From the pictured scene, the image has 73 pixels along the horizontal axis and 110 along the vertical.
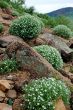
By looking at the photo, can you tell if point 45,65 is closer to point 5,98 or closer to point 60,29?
point 5,98

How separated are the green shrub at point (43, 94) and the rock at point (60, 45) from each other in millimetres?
5722

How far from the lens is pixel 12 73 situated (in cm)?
1184

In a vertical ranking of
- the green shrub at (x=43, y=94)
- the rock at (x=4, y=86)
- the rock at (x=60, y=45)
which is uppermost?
the green shrub at (x=43, y=94)

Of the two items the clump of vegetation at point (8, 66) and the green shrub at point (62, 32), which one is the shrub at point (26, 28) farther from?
the clump of vegetation at point (8, 66)

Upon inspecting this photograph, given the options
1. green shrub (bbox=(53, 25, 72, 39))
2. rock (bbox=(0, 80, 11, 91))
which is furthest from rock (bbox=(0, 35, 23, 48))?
rock (bbox=(0, 80, 11, 91))

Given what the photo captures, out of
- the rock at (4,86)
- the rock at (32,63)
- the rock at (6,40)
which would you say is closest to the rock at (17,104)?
the rock at (4,86)

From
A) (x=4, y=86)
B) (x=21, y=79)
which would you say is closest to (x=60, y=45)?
(x=21, y=79)

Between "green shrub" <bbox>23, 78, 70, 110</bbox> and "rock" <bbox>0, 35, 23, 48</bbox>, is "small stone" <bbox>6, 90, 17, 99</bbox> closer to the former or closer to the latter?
"green shrub" <bbox>23, 78, 70, 110</bbox>

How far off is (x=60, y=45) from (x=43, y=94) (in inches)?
276

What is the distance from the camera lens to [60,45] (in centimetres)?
1684

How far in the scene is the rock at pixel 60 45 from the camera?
16.4 metres

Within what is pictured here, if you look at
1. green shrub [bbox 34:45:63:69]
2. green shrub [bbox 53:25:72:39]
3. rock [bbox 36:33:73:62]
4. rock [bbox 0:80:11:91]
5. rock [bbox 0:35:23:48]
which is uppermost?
rock [bbox 0:80:11:91]

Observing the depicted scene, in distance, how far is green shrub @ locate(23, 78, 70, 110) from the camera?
9.88 meters

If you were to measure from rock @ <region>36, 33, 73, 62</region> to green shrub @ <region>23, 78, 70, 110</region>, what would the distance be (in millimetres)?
5722
